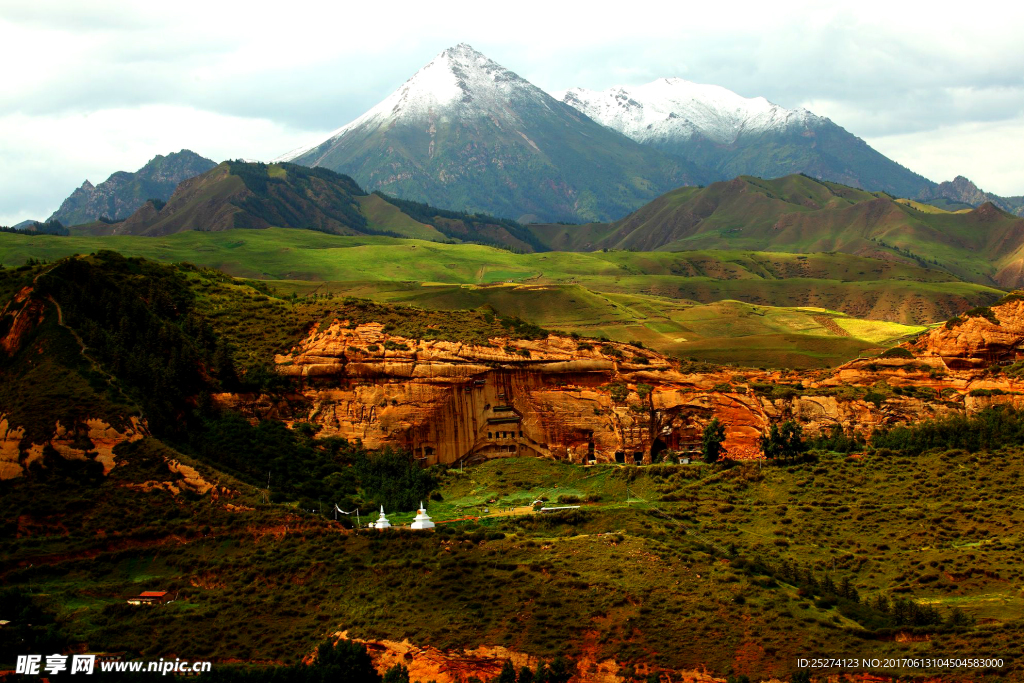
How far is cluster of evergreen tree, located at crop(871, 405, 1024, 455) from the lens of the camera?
6150 centimetres

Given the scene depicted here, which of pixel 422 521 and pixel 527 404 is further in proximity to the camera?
pixel 527 404

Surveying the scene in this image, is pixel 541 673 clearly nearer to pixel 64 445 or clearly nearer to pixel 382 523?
pixel 382 523

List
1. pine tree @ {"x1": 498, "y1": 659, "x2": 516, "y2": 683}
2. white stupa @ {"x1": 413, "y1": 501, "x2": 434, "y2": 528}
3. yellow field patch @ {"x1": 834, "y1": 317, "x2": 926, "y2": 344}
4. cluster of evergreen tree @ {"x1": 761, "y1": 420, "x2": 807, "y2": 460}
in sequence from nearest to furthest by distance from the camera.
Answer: pine tree @ {"x1": 498, "y1": 659, "x2": 516, "y2": 683}
white stupa @ {"x1": 413, "y1": 501, "x2": 434, "y2": 528}
cluster of evergreen tree @ {"x1": 761, "y1": 420, "x2": 807, "y2": 460}
yellow field patch @ {"x1": 834, "y1": 317, "x2": 926, "y2": 344}

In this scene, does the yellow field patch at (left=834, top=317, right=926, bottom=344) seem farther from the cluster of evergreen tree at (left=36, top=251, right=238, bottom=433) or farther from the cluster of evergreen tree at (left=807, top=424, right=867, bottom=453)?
the cluster of evergreen tree at (left=36, top=251, right=238, bottom=433)

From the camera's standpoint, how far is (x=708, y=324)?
18500 centimetres

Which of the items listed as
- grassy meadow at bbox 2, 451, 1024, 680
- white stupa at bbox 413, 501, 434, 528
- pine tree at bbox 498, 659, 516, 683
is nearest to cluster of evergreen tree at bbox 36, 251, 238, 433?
grassy meadow at bbox 2, 451, 1024, 680

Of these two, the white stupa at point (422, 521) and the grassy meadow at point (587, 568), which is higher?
the white stupa at point (422, 521)

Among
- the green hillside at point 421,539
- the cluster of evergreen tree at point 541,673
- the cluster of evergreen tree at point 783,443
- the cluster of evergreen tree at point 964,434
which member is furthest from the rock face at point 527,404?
the cluster of evergreen tree at point 541,673

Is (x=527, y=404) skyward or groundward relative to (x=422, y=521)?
skyward

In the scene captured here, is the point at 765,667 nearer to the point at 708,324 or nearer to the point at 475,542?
the point at 475,542

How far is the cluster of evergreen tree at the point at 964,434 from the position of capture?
61500 mm

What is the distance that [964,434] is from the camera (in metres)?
62.3

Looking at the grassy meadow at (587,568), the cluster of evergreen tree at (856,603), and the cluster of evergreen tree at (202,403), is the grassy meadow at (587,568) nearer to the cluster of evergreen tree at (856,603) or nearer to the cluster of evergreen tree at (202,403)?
the cluster of evergreen tree at (856,603)

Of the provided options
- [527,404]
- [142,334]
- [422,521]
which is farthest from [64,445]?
[527,404]
